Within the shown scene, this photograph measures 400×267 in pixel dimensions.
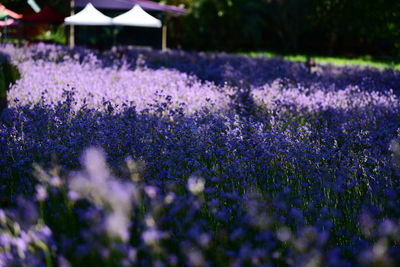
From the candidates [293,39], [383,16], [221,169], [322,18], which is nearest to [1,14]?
[221,169]

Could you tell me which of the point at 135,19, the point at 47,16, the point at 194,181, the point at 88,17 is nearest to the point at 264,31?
the point at 47,16

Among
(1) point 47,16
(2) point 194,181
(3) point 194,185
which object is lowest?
(2) point 194,181

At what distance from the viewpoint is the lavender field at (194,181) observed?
7.64ft

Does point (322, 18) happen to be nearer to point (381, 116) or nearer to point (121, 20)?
point (121, 20)

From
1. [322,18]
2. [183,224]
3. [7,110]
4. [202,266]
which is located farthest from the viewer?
[322,18]

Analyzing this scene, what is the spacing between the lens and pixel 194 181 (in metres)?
2.95

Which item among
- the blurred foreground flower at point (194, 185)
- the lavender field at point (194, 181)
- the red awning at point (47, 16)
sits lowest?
the lavender field at point (194, 181)

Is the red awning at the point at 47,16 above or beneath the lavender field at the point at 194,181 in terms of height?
above

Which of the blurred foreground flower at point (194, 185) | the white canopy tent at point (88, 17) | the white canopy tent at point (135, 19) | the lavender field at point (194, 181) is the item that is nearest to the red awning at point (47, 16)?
the white canopy tent at point (135, 19)

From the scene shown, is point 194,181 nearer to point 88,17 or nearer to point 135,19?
point 88,17

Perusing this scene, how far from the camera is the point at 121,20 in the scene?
13156 millimetres

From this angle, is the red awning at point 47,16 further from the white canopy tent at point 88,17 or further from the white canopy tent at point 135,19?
the white canopy tent at point 88,17

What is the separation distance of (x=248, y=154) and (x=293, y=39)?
24141 mm

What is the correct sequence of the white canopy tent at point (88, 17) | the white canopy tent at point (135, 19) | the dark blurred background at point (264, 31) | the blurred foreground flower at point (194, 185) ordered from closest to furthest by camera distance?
the blurred foreground flower at point (194, 185)
the white canopy tent at point (88, 17)
the white canopy tent at point (135, 19)
the dark blurred background at point (264, 31)
